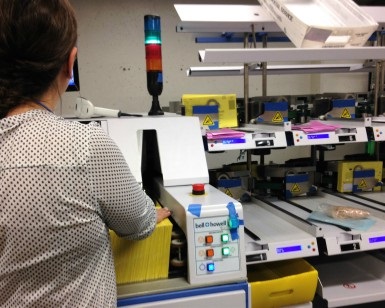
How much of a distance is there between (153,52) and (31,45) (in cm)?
101

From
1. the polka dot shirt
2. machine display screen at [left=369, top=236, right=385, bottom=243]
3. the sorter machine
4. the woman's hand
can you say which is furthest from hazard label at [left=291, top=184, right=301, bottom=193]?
the polka dot shirt

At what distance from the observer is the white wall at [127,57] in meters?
3.69

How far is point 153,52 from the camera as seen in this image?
185 centimetres

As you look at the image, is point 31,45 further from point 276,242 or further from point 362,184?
point 362,184

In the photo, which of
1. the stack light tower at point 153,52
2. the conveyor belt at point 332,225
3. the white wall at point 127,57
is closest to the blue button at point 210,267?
the conveyor belt at point 332,225

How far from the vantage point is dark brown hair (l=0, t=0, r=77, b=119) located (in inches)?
34.0

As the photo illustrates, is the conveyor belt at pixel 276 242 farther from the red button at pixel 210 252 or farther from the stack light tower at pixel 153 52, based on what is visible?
the stack light tower at pixel 153 52

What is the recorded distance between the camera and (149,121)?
1.59m

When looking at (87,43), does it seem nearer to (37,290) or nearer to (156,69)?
(156,69)

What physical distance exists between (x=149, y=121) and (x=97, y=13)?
250cm

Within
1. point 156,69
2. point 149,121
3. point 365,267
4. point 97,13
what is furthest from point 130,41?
point 365,267

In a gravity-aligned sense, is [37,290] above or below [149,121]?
below

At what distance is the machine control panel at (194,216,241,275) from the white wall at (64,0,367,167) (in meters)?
2.68

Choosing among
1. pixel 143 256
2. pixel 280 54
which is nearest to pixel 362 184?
pixel 280 54
